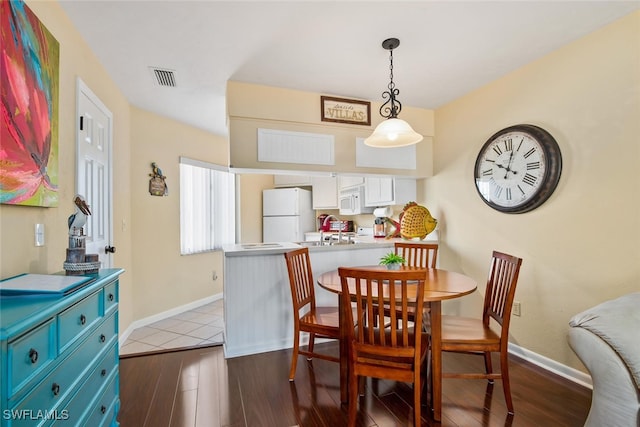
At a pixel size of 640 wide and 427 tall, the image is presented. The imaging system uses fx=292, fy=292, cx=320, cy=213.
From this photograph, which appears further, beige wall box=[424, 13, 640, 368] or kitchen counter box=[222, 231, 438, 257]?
kitchen counter box=[222, 231, 438, 257]

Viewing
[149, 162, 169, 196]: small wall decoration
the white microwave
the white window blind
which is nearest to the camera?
[149, 162, 169, 196]: small wall decoration

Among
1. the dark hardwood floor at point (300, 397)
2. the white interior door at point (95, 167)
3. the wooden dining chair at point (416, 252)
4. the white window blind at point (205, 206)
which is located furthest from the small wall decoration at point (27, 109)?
the wooden dining chair at point (416, 252)

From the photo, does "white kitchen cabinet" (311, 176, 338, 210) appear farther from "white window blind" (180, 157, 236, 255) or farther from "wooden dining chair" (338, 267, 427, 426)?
"wooden dining chair" (338, 267, 427, 426)

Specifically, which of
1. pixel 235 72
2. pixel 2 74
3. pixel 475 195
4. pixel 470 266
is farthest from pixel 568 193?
pixel 2 74

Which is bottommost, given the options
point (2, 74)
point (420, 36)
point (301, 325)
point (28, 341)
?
point (301, 325)

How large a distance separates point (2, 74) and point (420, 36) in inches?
89.3

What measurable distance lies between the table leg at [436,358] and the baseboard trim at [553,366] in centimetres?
115

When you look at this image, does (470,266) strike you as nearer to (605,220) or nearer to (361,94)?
(605,220)

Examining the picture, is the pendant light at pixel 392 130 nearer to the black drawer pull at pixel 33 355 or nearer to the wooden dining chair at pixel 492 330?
the wooden dining chair at pixel 492 330

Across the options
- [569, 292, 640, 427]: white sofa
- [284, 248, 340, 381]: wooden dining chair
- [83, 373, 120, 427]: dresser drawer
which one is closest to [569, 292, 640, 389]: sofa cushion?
[569, 292, 640, 427]: white sofa

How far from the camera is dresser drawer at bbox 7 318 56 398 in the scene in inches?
32.7

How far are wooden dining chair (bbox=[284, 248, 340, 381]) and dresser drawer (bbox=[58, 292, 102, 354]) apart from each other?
1.16m

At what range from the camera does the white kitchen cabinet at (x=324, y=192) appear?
509cm

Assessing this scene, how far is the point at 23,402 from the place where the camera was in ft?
2.85
